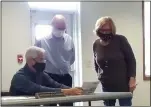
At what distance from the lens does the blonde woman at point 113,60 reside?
1.56 meters

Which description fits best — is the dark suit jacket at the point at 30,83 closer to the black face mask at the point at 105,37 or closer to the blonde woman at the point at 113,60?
the blonde woman at the point at 113,60

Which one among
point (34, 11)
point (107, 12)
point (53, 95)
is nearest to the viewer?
point (53, 95)

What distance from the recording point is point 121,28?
1.64 metres

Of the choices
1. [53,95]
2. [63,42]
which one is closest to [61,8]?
[63,42]

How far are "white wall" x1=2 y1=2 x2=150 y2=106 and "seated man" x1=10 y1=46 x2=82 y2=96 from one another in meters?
0.05

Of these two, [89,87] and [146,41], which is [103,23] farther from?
[89,87]

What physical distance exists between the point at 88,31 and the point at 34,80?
510 mm

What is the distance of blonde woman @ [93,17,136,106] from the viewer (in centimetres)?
156

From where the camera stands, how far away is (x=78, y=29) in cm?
161

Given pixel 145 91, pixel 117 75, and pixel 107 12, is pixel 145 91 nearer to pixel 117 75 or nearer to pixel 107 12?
pixel 117 75

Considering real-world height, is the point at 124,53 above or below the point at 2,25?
below

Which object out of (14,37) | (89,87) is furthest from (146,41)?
(14,37)

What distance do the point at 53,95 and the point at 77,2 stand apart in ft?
2.19

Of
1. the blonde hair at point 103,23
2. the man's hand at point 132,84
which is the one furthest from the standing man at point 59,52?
the man's hand at point 132,84
